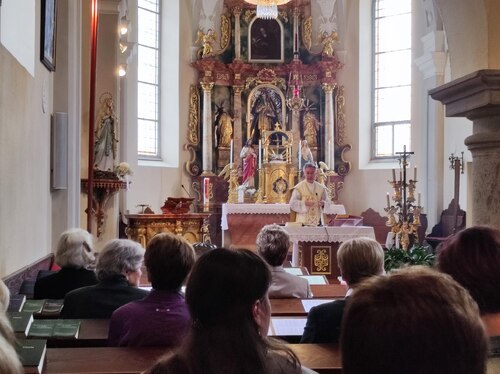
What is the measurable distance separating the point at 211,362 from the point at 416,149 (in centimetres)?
1432

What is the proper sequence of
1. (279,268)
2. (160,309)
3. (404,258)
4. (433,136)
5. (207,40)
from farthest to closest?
1. (207,40)
2. (433,136)
3. (404,258)
4. (279,268)
5. (160,309)

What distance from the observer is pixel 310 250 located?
928 cm

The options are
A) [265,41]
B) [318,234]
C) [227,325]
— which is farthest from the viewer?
[265,41]

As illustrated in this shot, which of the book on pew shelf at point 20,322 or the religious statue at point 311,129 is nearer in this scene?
the book on pew shelf at point 20,322

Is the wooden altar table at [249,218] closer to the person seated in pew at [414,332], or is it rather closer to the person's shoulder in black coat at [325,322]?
the person's shoulder in black coat at [325,322]

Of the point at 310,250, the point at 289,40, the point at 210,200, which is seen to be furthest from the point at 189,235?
the point at 289,40

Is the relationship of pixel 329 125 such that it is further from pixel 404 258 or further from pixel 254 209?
pixel 404 258

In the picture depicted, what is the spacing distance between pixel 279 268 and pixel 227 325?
9.56ft

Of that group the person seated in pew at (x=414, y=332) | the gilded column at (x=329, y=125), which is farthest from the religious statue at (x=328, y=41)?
the person seated in pew at (x=414, y=332)

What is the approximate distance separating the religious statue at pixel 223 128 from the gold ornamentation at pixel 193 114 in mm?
492

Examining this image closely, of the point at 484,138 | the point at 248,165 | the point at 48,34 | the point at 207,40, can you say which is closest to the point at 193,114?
the point at 207,40

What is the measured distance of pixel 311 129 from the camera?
16859 millimetres

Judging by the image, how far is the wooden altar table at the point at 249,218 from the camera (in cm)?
1402

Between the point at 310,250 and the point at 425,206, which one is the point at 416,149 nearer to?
the point at 425,206
